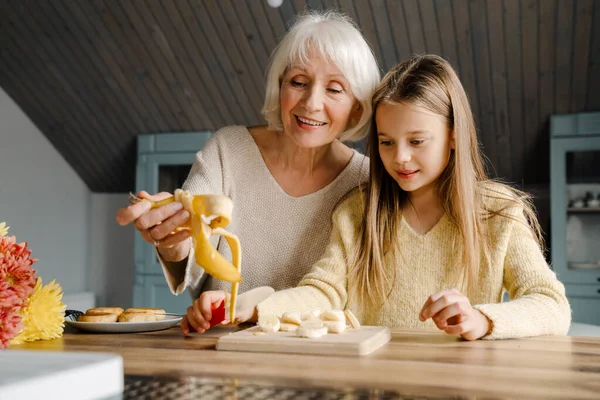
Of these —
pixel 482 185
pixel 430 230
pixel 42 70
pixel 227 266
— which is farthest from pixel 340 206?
pixel 42 70

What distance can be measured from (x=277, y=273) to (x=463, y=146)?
2.10ft

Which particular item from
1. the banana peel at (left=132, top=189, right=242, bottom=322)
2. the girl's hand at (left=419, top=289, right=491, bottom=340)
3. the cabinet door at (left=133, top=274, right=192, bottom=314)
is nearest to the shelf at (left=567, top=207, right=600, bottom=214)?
the cabinet door at (left=133, top=274, right=192, bottom=314)

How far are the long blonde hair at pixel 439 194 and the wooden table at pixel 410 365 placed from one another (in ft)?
1.25

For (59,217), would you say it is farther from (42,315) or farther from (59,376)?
(59,376)

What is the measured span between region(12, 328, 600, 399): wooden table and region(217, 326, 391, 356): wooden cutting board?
2 cm

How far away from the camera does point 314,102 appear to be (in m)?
1.82

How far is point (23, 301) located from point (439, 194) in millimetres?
1027

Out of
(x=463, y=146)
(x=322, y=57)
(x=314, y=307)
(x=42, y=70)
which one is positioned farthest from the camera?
(x=42, y=70)

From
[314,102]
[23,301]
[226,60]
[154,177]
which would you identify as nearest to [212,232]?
[23,301]

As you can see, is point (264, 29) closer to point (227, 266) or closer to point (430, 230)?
point (430, 230)

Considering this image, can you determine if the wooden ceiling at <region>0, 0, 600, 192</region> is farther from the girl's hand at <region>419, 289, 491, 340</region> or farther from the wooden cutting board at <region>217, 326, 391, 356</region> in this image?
the wooden cutting board at <region>217, 326, 391, 356</region>

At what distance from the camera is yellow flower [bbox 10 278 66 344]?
Answer: 1226mm

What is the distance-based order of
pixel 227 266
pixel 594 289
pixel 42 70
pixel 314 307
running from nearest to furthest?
pixel 227 266
pixel 314 307
pixel 594 289
pixel 42 70

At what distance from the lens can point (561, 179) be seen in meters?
4.24
